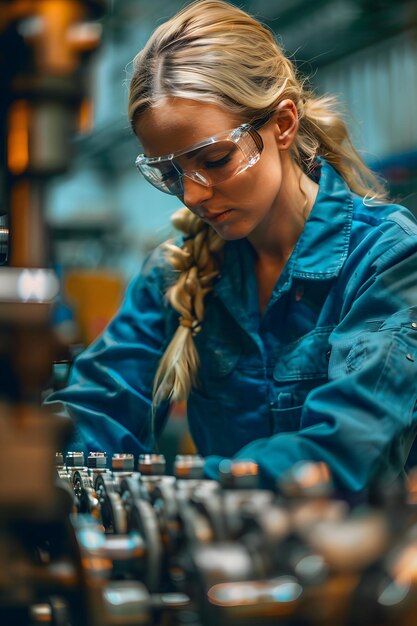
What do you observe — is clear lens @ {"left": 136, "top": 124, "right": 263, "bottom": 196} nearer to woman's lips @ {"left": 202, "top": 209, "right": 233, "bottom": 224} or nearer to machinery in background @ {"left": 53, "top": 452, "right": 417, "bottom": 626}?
woman's lips @ {"left": 202, "top": 209, "right": 233, "bottom": 224}

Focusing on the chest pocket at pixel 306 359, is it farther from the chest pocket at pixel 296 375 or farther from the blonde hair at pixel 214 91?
the blonde hair at pixel 214 91

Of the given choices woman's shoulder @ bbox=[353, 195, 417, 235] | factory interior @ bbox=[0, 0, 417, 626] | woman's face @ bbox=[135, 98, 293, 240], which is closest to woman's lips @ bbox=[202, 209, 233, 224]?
woman's face @ bbox=[135, 98, 293, 240]

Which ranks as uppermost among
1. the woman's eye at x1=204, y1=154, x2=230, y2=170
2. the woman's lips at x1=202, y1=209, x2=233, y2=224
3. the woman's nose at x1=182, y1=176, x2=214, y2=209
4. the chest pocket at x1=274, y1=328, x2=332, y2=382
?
the woman's eye at x1=204, y1=154, x2=230, y2=170

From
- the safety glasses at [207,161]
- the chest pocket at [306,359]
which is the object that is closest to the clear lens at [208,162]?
the safety glasses at [207,161]

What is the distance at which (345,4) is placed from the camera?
119 cm

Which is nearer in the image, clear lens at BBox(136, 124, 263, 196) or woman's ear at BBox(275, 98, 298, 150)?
clear lens at BBox(136, 124, 263, 196)

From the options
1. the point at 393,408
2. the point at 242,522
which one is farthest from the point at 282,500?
the point at 393,408

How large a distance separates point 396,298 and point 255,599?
0.64 m

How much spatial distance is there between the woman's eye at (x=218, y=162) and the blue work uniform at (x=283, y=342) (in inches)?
7.7

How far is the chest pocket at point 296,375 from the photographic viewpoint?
1214 mm

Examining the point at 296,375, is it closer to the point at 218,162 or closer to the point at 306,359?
the point at 306,359

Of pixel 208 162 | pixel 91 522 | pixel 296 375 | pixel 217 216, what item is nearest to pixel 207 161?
pixel 208 162

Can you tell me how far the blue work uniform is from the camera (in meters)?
0.96

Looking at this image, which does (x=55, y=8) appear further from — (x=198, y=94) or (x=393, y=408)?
(x=198, y=94)
